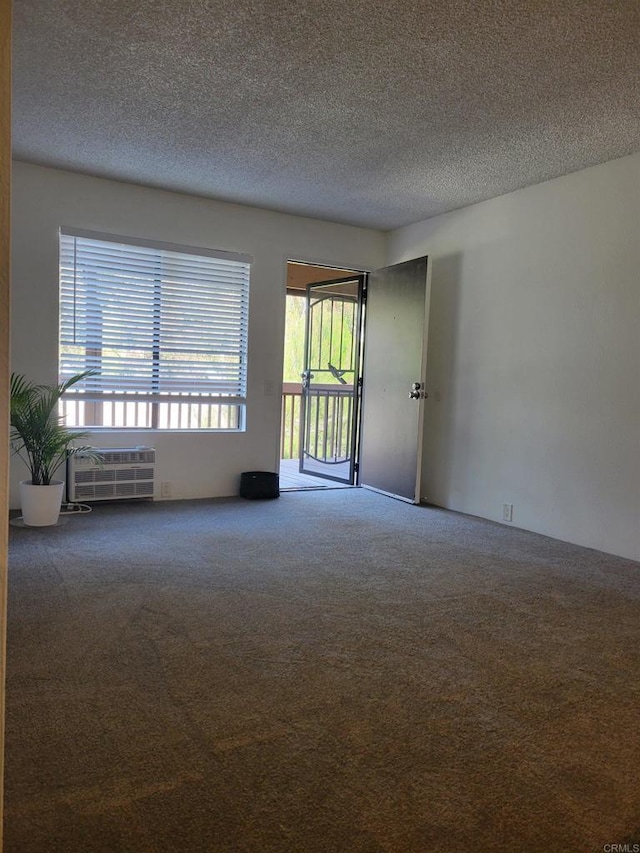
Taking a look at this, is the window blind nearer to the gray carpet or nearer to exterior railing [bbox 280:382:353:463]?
exterior railing [bbox 280:382:353:463]

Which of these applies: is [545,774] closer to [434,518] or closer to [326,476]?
[434,518]

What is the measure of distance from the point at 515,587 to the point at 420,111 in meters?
2.60

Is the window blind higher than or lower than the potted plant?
higher

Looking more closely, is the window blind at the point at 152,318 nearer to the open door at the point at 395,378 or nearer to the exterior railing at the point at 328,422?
the open door at the point at 395,378

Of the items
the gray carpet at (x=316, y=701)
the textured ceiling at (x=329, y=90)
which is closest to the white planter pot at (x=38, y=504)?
the gray carpet at (x=316, y=701)

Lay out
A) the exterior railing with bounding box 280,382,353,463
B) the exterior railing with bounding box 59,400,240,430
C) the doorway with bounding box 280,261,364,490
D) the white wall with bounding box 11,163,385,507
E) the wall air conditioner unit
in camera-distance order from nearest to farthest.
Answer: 1. the white wall with bounding box 11,163,385,507
2. the wall air conditioner unit
3. the exterior railing with bounding box 59,400,240,430
4. the doorway with bounding box 280,261,364,490
5. the exterior railing with bounding box 280,382,353,463

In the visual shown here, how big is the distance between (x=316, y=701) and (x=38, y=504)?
2830 millimetres

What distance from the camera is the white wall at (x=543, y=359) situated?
3889 mm

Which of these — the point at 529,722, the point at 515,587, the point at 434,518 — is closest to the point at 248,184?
the point at 434,518

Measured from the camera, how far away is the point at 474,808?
5.07 feet

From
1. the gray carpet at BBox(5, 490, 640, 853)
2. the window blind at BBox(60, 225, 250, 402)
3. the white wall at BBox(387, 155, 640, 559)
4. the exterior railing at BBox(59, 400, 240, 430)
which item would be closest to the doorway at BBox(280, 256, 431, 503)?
the white wall at BBox(387, 155, 640, 559)

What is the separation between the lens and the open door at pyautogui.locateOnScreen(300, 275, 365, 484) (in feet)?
21.0

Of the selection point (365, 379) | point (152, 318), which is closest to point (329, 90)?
point (152, 318)

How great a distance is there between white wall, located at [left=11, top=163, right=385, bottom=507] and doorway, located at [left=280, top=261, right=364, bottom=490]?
548mm
